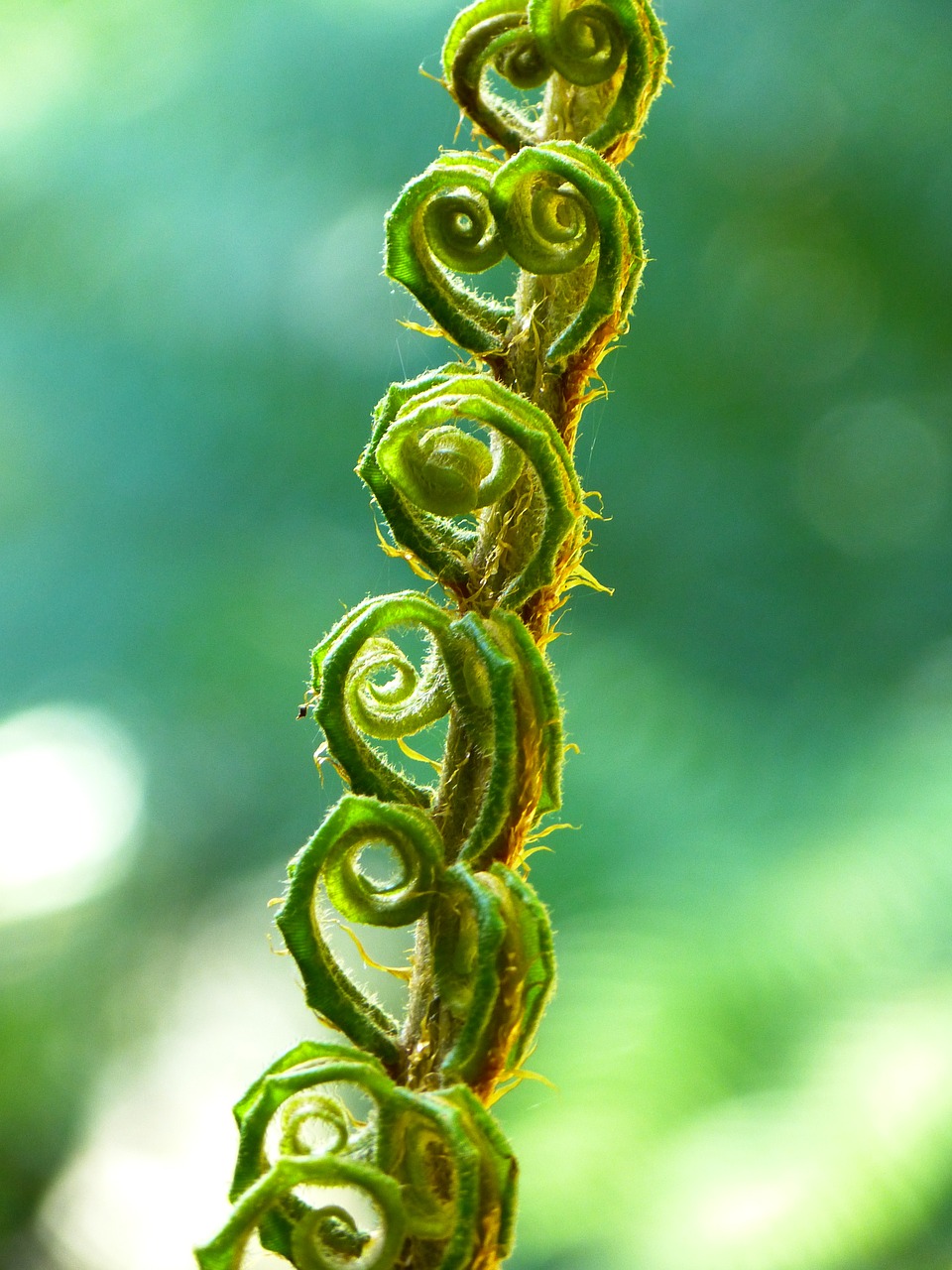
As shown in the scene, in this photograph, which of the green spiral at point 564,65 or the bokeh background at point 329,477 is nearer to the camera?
the green spiral at point 564,65

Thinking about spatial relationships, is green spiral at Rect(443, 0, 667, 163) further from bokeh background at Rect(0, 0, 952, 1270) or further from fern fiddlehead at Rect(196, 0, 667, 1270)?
bokeh background at Rect(0, 0, 952, 1270)

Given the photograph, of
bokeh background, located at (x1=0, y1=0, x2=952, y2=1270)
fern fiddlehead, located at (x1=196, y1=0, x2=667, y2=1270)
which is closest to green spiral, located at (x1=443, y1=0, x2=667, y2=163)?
fern fiddlehead, located at (x1=196, y1=0, x2=667, y2=1270)

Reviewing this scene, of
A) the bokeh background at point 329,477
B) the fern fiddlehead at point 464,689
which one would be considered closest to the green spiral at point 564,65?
the fern fiddlehead at point 464,689

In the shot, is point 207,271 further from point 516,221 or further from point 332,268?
point 516,221

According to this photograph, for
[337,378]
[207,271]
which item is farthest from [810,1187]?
[207,271]

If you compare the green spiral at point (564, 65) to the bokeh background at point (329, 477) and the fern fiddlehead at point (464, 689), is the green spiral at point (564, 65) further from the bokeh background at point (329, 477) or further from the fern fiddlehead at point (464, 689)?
the bokeh background at point (329, 477)
